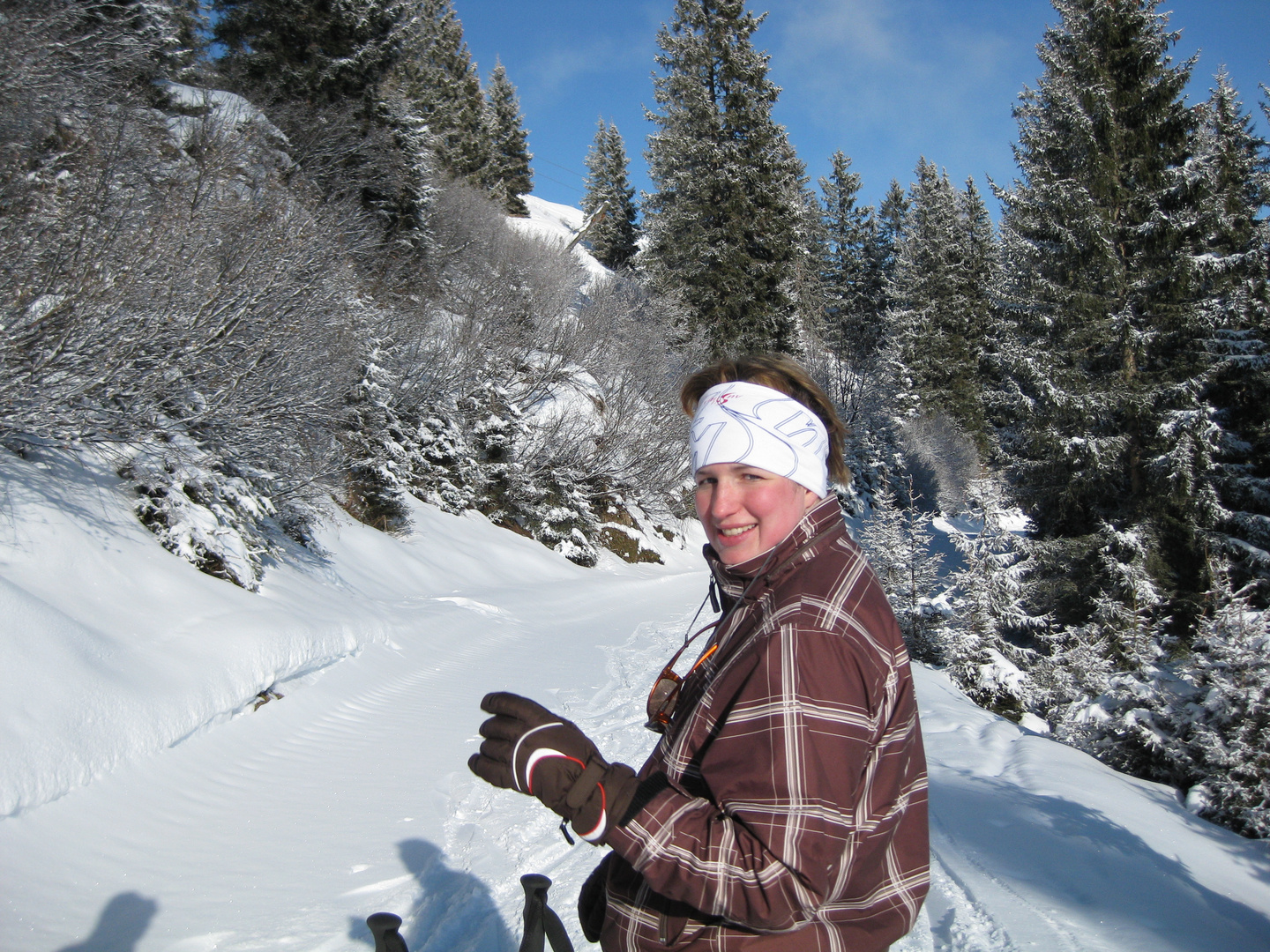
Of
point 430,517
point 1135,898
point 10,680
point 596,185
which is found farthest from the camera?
point 596,185

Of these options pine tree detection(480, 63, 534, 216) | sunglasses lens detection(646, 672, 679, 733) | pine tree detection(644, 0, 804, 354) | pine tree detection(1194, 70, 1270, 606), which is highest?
pine tree detection(480, 63, 534, 216)

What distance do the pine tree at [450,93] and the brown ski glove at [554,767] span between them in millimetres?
26667

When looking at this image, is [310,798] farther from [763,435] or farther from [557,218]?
[557,218]

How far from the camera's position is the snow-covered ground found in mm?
3318

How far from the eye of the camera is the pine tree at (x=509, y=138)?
145 ft

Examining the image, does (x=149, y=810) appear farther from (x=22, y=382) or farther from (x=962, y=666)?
(x=962, y=666)

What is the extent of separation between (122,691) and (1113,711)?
30.7ft

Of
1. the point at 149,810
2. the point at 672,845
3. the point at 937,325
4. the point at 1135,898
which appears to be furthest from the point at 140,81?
the point at 937,325

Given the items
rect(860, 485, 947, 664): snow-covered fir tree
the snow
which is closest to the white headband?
rect(860, 485, 947, 664): snow-covered fir tree

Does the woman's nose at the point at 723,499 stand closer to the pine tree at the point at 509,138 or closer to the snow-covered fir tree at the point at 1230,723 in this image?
the snow-covered fir tree at the point at 1230,723

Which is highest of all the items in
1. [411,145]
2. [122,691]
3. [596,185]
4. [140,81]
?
[596,185]

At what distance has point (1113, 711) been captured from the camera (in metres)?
8.08

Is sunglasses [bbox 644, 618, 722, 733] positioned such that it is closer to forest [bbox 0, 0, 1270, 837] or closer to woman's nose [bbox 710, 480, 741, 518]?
woman's nose [bbox 710, 480, 741, 518]

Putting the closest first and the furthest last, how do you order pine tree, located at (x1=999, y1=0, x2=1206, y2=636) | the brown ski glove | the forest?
the brown ski glove, the forest, pine tree, located at (x1=999, y1=0, x2=1206, y2=636)
